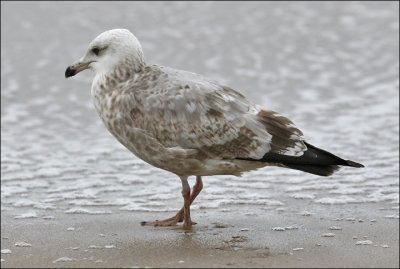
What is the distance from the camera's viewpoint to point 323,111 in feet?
34.0

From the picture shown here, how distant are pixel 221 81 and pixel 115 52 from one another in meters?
5.95

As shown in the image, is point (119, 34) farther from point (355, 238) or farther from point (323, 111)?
point (323, 111)

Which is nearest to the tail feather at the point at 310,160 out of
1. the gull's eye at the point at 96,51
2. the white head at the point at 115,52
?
the white head at the point at 115,52

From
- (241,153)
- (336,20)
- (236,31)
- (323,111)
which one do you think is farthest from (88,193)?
(336,20)

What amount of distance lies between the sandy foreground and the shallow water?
29 cm

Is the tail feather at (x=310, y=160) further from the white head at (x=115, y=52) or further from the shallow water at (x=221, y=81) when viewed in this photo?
the white head at (x=115, y=52)

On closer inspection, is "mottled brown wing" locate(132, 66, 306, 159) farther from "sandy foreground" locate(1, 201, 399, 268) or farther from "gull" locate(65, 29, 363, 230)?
"sandy foreground" locate(1, 201, 399, 268)

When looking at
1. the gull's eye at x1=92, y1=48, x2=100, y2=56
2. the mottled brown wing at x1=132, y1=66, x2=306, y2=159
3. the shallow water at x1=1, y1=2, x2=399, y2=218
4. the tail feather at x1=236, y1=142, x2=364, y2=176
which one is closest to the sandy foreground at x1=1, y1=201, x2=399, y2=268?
the shallow water at x1=1, y1=2, x2=399, y2=218

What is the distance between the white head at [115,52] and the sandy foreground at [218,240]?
129 centimetres

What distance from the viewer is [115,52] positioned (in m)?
5.91

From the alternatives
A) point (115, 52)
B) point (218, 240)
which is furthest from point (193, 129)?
point (115, 52)

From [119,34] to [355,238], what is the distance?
2427mm

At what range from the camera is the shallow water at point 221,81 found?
7105 millimetres

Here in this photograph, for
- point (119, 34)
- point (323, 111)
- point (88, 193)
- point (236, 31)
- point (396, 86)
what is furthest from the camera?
point (236, 31)
